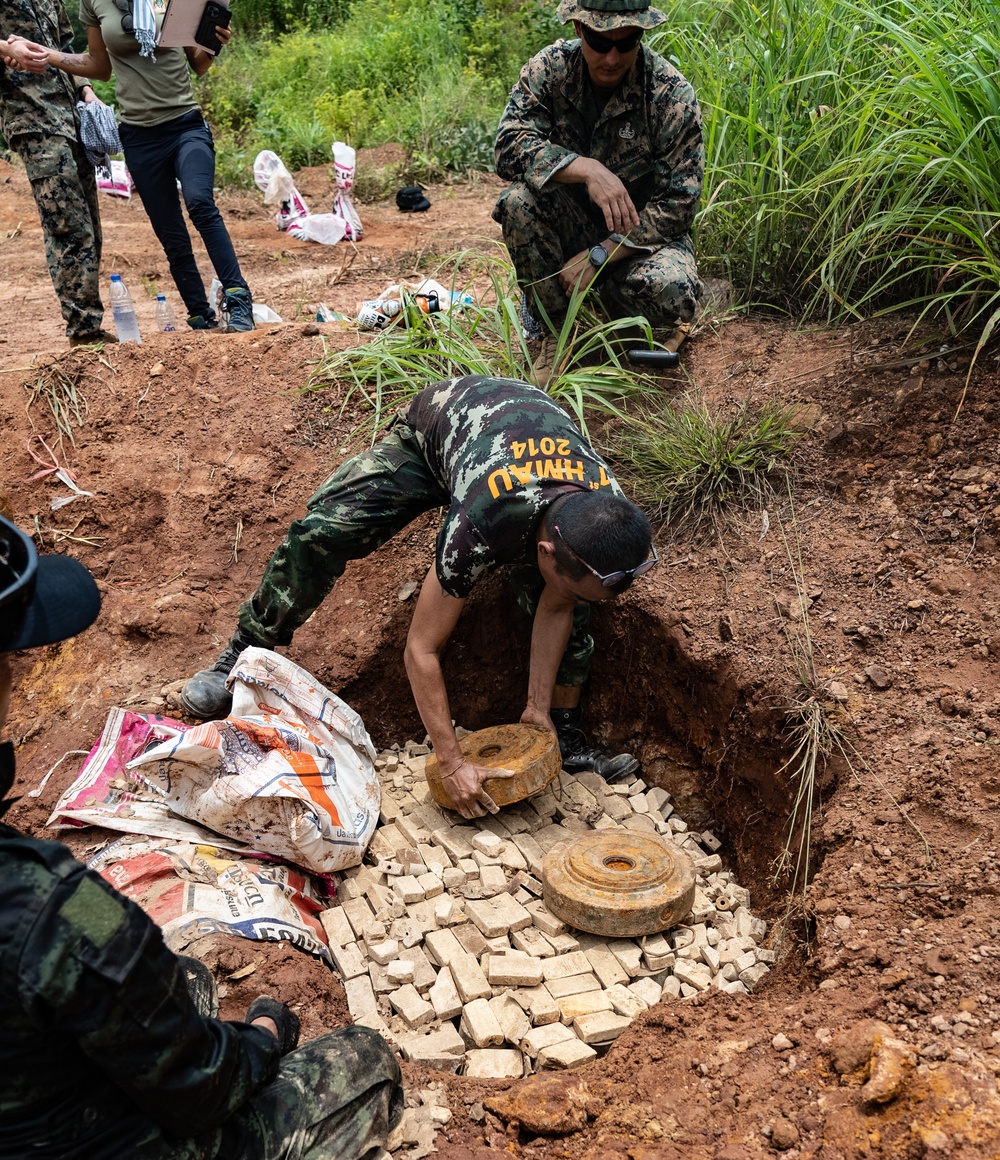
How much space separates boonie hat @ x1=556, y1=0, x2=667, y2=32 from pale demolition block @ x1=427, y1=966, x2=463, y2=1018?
346 cm

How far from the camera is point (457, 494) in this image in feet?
9.59

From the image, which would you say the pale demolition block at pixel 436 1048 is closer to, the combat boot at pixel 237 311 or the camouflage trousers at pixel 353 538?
the camouflage trousers at pixel 353 538

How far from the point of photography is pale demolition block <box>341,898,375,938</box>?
9.69ft

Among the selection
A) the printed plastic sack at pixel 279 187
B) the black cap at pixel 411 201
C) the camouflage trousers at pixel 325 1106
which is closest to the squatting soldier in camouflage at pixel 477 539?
the camouflage trousers at pixel 325 1106

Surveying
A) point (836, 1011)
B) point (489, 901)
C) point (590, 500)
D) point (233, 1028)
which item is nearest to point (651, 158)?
point (590, 500)

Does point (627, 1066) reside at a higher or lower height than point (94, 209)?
lower

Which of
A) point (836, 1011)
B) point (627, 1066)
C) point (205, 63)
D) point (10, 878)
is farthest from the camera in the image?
point (205, 63)

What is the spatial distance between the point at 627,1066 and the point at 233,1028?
3.51 feet

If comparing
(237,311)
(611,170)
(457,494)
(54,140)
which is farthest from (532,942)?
(54,140)

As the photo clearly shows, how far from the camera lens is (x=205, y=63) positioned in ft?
16.2

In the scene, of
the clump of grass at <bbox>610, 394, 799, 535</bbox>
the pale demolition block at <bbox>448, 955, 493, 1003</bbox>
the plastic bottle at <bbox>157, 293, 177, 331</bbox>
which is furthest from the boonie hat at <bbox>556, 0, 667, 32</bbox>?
the pale demolition block at <bbox>448, 955, 493, 1003</bbox>

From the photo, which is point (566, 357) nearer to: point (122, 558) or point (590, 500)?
point (590, 500)

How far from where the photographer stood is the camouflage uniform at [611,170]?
414 centimetres

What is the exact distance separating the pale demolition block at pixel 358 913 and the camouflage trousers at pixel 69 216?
370 centimetres
